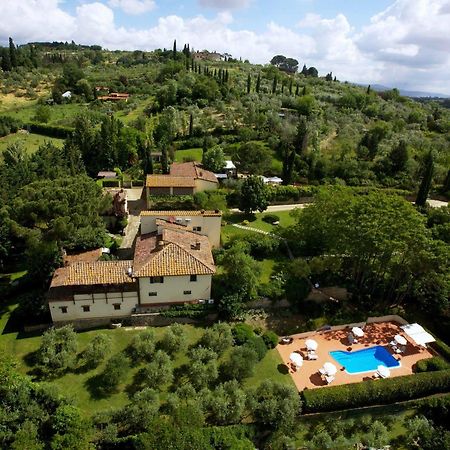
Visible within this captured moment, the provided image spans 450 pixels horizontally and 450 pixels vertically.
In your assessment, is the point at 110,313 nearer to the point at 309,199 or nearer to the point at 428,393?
the point at 428,393

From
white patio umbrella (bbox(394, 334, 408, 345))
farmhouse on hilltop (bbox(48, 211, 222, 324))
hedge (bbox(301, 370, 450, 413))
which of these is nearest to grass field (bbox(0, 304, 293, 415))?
farmhouse on hilltop (bbox(48, 211, 222, 324))

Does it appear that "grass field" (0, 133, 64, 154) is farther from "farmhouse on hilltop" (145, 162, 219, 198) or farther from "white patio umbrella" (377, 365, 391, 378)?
"white patio umbrella" (377, 365, 391, 378)

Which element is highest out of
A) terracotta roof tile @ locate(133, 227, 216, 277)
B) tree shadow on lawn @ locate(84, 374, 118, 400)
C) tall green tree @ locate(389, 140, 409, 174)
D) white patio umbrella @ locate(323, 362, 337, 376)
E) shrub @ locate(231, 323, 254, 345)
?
tall green tree @ locate(389, 140, 409, 174)

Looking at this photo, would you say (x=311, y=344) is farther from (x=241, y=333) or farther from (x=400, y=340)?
(x=400, y=340)

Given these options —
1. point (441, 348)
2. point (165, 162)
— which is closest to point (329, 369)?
point (441, 348)

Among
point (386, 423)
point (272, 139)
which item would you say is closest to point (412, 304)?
point (386, 423)

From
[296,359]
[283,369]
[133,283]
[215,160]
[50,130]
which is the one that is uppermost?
[215,160]

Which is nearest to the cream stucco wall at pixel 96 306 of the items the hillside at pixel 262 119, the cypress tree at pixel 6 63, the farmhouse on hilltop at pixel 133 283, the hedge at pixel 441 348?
the farmhouse on hilltop at pixel 133 283

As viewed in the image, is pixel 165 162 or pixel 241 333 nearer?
pixel 241 333
